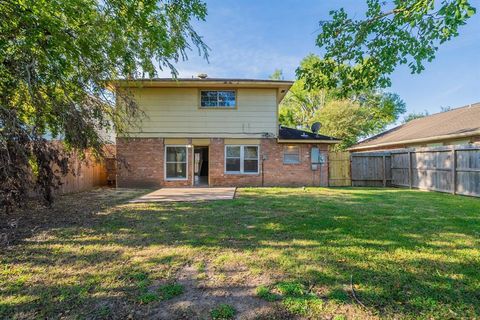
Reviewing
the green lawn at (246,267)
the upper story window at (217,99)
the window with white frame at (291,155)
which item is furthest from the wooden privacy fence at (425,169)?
the upper story window at (217,99)

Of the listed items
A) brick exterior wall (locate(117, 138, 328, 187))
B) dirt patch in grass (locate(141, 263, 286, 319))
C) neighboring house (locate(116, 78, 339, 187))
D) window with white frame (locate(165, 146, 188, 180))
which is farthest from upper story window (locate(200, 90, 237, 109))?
dirt patch in grass (locate(141, 263, 286, 319))

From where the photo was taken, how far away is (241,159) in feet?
41.5

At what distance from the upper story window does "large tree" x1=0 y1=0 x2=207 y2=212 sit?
520 centimetres

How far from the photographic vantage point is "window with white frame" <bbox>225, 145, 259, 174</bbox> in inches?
497

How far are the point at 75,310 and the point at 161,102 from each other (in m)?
11.0

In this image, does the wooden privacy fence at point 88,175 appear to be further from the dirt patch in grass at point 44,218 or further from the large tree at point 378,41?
the large tree at point 378,41

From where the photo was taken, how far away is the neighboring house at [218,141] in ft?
40.8

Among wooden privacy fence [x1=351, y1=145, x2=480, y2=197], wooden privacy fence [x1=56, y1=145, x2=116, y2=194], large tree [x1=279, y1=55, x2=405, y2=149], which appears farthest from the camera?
large tree [x1=279, y1=55, x2=405, y2=149]

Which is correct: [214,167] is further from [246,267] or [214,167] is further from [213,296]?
[213,296]

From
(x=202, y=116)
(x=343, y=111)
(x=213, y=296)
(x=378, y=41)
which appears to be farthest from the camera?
(x=343, y=111)

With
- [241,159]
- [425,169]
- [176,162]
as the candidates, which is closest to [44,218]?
[176,162]

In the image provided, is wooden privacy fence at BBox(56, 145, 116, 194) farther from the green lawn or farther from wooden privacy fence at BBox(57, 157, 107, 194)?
the green lawn

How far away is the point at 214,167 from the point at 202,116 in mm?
2475

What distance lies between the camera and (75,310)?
2.46 metres
